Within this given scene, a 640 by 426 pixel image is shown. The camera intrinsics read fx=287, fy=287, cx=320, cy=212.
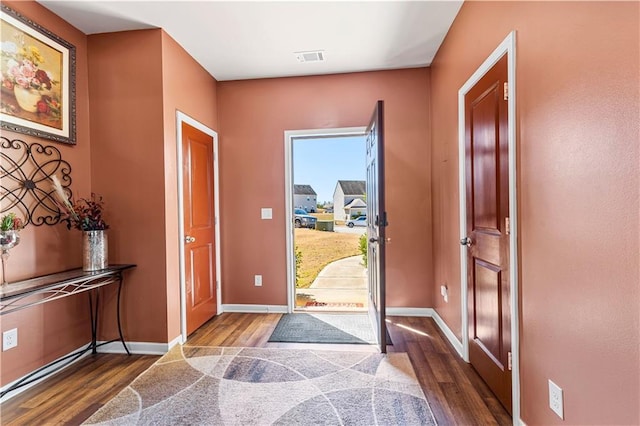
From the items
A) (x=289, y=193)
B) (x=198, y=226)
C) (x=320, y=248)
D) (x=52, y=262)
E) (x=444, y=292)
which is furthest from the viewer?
(x=320, y=248)

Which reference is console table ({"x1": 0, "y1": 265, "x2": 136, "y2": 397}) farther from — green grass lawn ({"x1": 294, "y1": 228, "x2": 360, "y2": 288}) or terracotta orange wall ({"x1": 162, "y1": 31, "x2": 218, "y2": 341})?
green grass lawn ({"x1": 294, "y1": 228, "x2": 360, "y2": 288})

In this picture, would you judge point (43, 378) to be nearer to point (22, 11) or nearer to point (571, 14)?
point (22, 11)

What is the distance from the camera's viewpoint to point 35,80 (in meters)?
2.03

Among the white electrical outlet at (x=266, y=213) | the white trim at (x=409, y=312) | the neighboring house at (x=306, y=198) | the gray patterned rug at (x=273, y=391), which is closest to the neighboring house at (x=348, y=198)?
the neighboring house at (x=306, y=198)

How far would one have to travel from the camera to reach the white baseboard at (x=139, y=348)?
7.86 feet

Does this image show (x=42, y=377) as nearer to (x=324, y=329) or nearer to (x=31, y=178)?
(x=31, y=178)

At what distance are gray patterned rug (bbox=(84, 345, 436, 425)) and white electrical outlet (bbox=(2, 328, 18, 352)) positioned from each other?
79 centimetres

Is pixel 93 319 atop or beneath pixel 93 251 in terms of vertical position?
beneath

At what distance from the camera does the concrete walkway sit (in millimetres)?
3527

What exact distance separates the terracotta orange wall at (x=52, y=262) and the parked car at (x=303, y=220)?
2.59m

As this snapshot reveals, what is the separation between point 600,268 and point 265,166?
2909 millimetres

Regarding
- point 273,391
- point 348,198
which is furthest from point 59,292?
point 348,198

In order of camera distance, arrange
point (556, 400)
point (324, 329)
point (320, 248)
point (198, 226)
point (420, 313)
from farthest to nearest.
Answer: point (320, 248) < point (420, 313) < point (198, 226) < point (324, 329) < point (556, 400)

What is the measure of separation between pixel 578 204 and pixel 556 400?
2.76 feet
